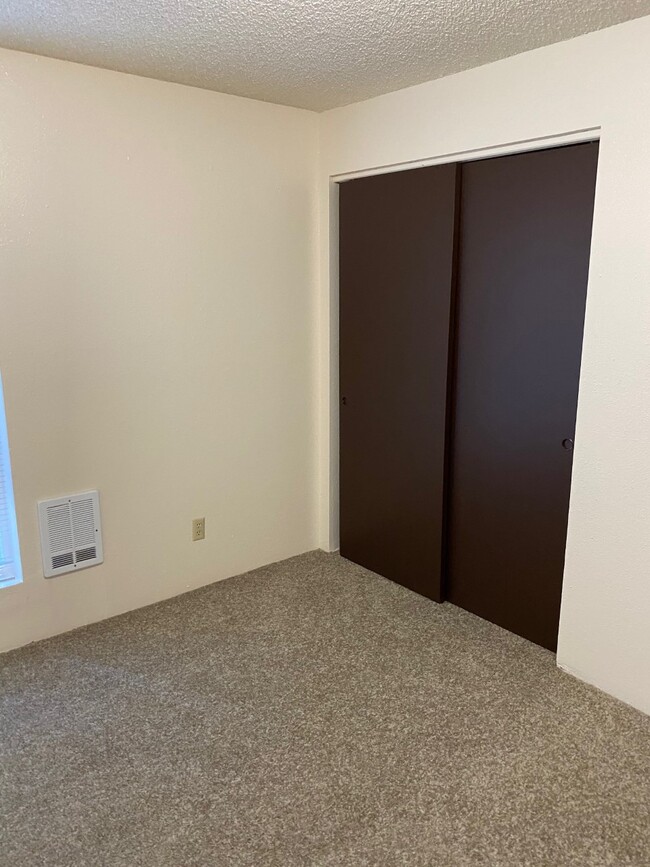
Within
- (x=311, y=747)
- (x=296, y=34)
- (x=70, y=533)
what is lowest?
(x=311, y=747)

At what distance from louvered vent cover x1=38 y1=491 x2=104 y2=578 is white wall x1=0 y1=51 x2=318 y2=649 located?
43 mm

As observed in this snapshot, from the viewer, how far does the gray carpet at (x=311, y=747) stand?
1874 millimetres

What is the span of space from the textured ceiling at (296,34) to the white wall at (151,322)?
252 millimetres

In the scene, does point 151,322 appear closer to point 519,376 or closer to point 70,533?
point 70,533

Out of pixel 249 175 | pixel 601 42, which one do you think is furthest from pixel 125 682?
pixel 601 42

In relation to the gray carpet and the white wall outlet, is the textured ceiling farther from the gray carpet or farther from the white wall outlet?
the gray carpet

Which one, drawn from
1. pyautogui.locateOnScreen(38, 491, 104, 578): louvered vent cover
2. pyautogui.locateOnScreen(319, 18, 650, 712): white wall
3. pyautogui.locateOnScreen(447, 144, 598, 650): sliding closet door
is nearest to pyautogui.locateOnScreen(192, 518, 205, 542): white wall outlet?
pyautogui.locateOnScreen(38, 491, 104, 578): louvered vent cover

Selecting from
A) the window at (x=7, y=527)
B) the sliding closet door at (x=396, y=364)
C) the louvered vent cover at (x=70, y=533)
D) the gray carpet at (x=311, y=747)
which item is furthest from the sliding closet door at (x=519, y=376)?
the window at (x=7, y=527)

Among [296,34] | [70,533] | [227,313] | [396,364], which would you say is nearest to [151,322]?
[227,313]

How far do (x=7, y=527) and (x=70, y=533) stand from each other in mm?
245

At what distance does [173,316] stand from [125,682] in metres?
1.53

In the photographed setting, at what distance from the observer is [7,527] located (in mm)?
2789

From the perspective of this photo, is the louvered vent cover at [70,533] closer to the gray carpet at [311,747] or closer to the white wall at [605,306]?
the gray carpet at [311,747]

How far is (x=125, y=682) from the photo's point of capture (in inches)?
102
